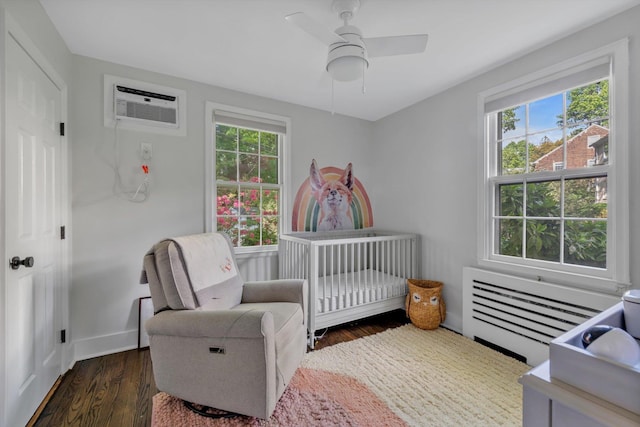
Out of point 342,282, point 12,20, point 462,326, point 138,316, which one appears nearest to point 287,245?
point 342,282

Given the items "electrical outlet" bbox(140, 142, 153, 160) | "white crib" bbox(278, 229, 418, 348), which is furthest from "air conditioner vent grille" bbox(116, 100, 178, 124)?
"white crib" bbox(278, 229, 418, 348)

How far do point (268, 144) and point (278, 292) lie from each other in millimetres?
1639

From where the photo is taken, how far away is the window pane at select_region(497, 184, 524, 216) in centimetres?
224

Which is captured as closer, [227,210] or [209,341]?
[209,341]

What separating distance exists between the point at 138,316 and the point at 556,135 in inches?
139

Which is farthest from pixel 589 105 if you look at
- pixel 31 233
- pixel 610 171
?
pixel 31 233

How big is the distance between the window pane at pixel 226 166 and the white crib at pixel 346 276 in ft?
2.60

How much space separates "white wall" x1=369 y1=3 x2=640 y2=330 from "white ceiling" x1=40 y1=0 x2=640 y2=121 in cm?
11

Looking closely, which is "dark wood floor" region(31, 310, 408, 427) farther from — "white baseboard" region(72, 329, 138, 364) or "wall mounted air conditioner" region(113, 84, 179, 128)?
"wall mounted air conditioner" region(113, 84, 179, 128)

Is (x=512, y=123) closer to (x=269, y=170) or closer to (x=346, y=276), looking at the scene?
(x=346, y=276)

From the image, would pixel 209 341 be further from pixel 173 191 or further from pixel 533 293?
pixel 533 293

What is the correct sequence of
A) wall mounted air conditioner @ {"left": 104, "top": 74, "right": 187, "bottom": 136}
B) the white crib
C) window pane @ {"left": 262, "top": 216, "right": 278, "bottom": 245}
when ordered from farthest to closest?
1. window pane @ {"left": 262, "top": 216, "right": 278, "bottom": 245}
2. the white crib
3. wall mounted air conditioner @ {"left": 104, "top": 74, "right": 187, "bottom": 136}

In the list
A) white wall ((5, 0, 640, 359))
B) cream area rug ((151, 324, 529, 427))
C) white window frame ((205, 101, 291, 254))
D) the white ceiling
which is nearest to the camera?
cream area rug ((151, 324, 529, 427))

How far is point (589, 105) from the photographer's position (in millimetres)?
1844
